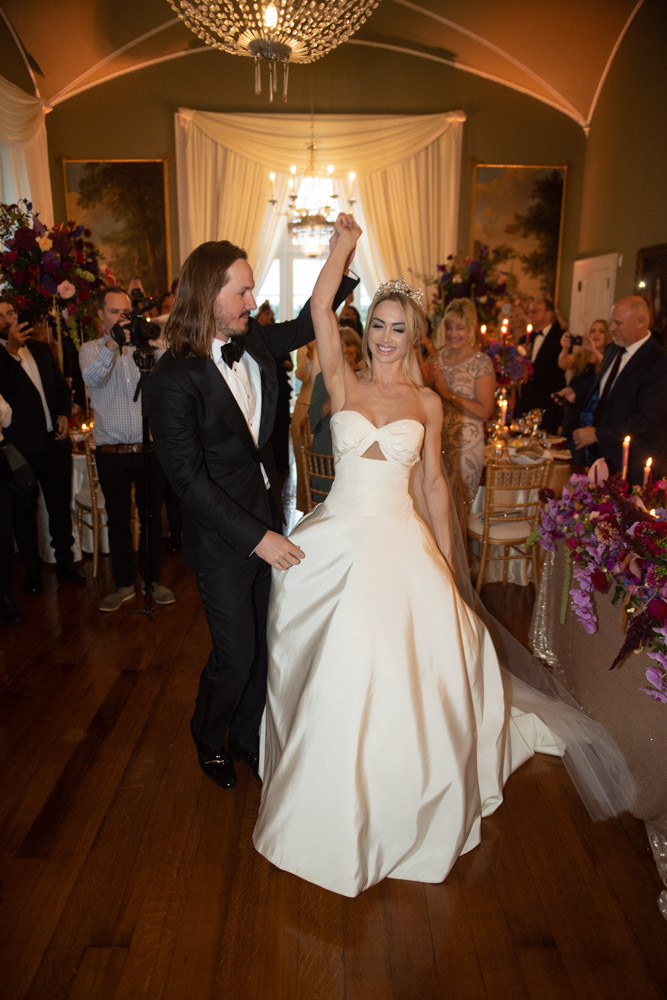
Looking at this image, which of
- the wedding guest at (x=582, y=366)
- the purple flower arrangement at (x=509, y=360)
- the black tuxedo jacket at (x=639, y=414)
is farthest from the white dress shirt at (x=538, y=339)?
the black tuxedo jacket at (x=639, y=414)

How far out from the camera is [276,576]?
2590 mm

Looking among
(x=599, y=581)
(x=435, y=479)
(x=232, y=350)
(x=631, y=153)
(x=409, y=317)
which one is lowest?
(x=599, y=581)

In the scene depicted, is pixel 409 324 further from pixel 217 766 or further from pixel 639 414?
pixel 639 414

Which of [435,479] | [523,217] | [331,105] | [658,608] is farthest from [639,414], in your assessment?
[331,105]

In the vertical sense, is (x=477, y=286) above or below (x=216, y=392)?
above

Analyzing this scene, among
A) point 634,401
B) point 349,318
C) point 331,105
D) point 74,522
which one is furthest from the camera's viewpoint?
point 331,105

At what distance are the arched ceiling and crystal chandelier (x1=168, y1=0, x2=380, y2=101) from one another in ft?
8.67

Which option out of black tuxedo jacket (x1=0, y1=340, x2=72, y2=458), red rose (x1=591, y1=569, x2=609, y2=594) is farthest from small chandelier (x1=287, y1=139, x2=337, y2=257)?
red rose (x1=591, y1=569, x2=609, y2=594)

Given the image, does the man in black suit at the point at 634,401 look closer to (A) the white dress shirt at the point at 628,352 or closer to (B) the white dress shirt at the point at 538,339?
(A) the white dress shirt at the point at 628,352

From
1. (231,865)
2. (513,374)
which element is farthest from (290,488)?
(231,865)

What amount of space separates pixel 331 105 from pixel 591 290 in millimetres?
4248

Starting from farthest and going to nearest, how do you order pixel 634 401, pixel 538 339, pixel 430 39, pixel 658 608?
pixel 430 39 → pixel 538 339 → pixel 634 401 → pixel 658 608

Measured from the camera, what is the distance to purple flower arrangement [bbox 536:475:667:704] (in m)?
2.35

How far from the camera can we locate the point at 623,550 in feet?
8.43
